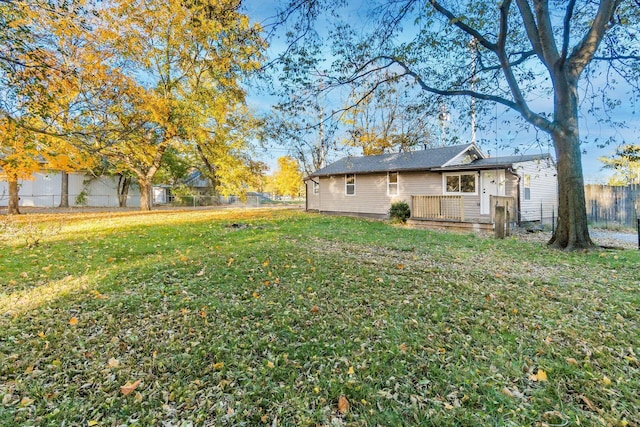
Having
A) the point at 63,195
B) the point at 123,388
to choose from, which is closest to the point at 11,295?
the point at 123,388

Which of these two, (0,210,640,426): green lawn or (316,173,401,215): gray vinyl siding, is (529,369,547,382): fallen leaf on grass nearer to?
(0,210,640,426): green lawn

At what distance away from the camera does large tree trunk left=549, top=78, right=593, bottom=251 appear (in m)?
7.32

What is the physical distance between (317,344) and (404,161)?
14.6 meters

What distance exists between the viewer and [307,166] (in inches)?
1462

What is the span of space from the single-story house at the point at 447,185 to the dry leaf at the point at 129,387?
8.61m

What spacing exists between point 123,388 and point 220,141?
65.5ft

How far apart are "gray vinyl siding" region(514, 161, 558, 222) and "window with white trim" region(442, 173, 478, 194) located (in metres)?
1.71

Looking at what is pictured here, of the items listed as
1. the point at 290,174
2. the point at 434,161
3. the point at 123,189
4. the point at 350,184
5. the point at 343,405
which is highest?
the point at 290,174

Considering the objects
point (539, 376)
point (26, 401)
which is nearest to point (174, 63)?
point (26, 401)

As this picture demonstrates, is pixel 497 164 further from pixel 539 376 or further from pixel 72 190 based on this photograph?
pixel 72 190

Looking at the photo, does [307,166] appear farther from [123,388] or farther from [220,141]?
[123,388]

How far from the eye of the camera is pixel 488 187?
43.0ft

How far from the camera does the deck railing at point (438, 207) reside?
13000mm

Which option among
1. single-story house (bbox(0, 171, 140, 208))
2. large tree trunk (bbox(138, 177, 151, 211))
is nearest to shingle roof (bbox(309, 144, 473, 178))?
large tree trunk (bbox(138, 177, 151, 211))
